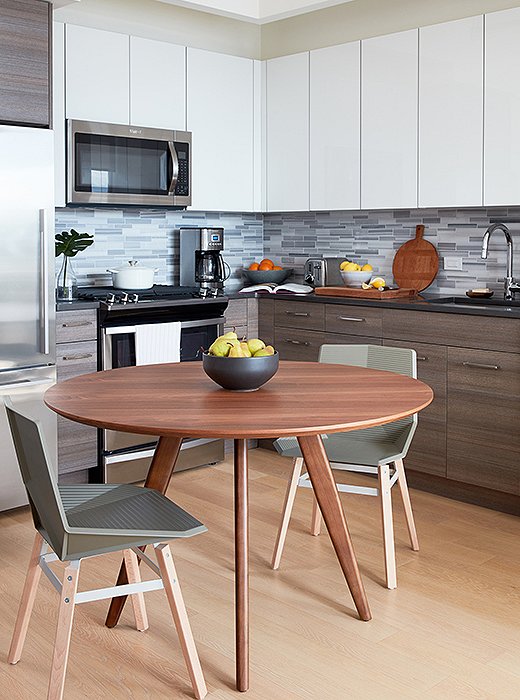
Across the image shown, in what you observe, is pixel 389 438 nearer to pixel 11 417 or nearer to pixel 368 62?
pixel 11 417

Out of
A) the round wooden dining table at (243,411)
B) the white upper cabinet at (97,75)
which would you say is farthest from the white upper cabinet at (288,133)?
the round wooden dining table at (243,411)

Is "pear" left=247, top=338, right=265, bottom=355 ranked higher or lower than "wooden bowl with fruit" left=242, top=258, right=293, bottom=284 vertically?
lower

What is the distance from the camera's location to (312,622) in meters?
2.81

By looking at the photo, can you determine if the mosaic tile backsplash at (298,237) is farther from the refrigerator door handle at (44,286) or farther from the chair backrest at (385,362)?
the chair backrest at (385,362)

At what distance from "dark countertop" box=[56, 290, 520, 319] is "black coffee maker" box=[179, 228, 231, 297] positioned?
14 cm

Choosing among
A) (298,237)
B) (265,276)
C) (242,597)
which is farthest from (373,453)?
(298,237)

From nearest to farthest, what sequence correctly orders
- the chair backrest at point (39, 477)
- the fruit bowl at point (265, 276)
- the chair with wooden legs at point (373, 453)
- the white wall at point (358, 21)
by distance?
the chair backrest at point (39, 477) → the chair with wooden legs at point (373, 453) → the white wall at point (358, 21) → the fruit bowl at point (265, 276)

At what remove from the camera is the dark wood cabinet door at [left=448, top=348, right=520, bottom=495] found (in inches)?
148

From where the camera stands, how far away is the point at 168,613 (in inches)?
113

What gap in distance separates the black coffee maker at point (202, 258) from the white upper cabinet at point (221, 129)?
0.19 m

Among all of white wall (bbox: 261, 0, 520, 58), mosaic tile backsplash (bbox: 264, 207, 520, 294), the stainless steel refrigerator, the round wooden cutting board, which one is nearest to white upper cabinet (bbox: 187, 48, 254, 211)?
white wall (bbox: 261, 0, 520, 58)

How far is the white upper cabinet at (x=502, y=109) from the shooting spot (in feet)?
13.0

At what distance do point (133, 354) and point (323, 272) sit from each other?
1301 mm

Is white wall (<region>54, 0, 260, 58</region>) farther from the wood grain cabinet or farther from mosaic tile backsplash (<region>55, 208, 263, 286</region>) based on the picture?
the wood grain cabinet
